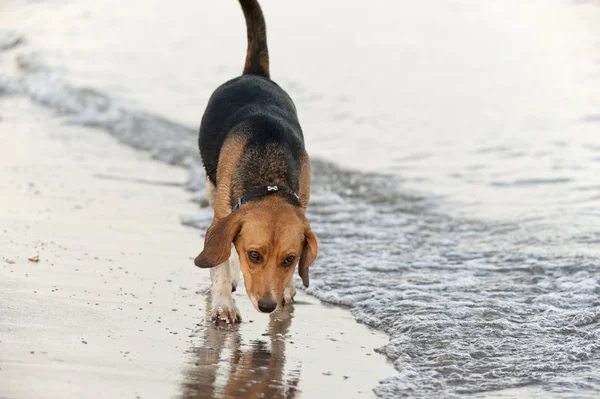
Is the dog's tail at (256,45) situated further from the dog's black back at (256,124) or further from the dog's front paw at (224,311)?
the dog's front paw at (224,311)

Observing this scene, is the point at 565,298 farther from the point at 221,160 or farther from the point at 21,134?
the point at 21,134

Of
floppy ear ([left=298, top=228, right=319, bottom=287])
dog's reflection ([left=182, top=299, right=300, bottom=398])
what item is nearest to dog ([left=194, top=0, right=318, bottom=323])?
floppy ear ([left=298, top=228, right=319, bottom=287])

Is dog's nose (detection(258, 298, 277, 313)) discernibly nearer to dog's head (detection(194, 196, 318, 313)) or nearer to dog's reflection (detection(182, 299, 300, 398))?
dog's head (detection(194, 196, 318, 313))

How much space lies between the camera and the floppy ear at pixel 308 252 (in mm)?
5502

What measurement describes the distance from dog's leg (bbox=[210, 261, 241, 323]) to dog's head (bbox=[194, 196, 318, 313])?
2.15 feet

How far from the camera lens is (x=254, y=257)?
5.38m

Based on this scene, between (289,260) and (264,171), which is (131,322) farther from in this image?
(264,171)

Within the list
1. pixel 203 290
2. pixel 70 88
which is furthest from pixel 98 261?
pixel 70 88

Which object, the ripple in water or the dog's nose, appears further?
the ripple in water

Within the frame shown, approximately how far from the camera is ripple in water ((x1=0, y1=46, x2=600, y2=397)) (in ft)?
17.7

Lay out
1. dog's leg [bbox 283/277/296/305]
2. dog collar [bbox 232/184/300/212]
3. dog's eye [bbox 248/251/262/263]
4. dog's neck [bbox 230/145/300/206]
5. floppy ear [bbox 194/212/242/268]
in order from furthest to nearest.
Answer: dog's leg [bbox 283/277/296/305] < dog's neck [bbox 230/145/300/206] < dog collar [bbox 232/184/300/212] < floppy ear [bbox 194/212/242/268] < dog's eye [bbox 248/251/262/263]

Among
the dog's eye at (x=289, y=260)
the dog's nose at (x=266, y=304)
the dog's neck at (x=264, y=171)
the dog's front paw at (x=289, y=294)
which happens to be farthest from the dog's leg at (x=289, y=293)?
the dog's nose at (x=266, y=304)

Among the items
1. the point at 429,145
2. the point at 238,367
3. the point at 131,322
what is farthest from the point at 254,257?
the point at 429,145

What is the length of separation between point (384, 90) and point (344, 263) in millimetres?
10709
